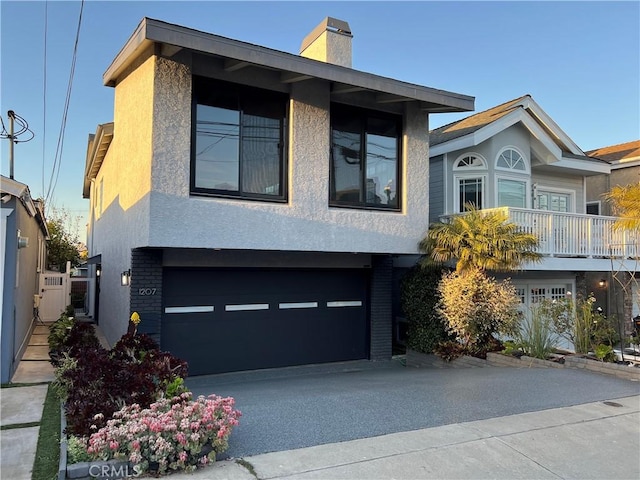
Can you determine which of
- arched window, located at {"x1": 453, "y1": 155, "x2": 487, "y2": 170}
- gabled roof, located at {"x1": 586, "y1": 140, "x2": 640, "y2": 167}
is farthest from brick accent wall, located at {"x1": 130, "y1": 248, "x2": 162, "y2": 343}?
gabled roof, located at {"x1": 586, "y1": 140, "x2": 640, "y2": 167}

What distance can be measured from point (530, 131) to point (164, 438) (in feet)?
44.6

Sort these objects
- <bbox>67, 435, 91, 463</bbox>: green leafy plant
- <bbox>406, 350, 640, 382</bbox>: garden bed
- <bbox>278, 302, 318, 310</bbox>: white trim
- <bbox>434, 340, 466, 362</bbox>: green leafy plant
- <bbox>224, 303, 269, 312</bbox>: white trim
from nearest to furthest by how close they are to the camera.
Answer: <bbox>67, 435, 91, 463</bbox>: green leafy plant < <bbox>406, 350, 640, 382</bbox>: garden bed < <bbox>224, 303, 269, 312</bbox>: white trim < <bbox>278, 302, 318, 310</bbox>: white trim < <bbox>434, 340, 466, 362</bbox>: green leafy plant

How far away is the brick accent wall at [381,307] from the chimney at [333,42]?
193 inches

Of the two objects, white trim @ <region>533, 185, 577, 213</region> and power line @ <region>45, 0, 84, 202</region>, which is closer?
power line @ <region>45, 0, 84, 202</region>

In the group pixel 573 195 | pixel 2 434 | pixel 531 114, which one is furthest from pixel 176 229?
pixel 573 195

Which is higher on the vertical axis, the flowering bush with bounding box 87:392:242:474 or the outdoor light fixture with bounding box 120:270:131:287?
the outdoor light fixture with bounding box 120:270:131:287

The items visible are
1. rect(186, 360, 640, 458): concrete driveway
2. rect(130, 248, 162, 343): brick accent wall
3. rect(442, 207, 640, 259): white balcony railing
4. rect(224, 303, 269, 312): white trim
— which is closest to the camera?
rect(186, 360, 640, 458): concrete driveway

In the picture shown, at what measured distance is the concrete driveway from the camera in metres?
5.50

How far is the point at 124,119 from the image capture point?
10.3 m

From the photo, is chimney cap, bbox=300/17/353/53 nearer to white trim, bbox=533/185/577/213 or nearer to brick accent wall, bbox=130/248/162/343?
brick accent wall, bbox=130/248/162/343

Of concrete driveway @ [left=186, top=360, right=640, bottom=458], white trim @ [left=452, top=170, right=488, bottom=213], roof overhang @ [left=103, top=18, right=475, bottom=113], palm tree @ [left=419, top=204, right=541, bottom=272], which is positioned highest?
roof overhang @ [left=103, top=18, right=475, bottom=113]

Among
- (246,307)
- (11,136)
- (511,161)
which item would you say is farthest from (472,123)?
(11,136)

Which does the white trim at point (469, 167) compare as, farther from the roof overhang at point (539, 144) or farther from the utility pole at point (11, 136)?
the utility pole at point (11, 136)

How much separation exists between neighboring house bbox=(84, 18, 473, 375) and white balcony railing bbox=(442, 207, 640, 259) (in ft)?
→ 10.0
